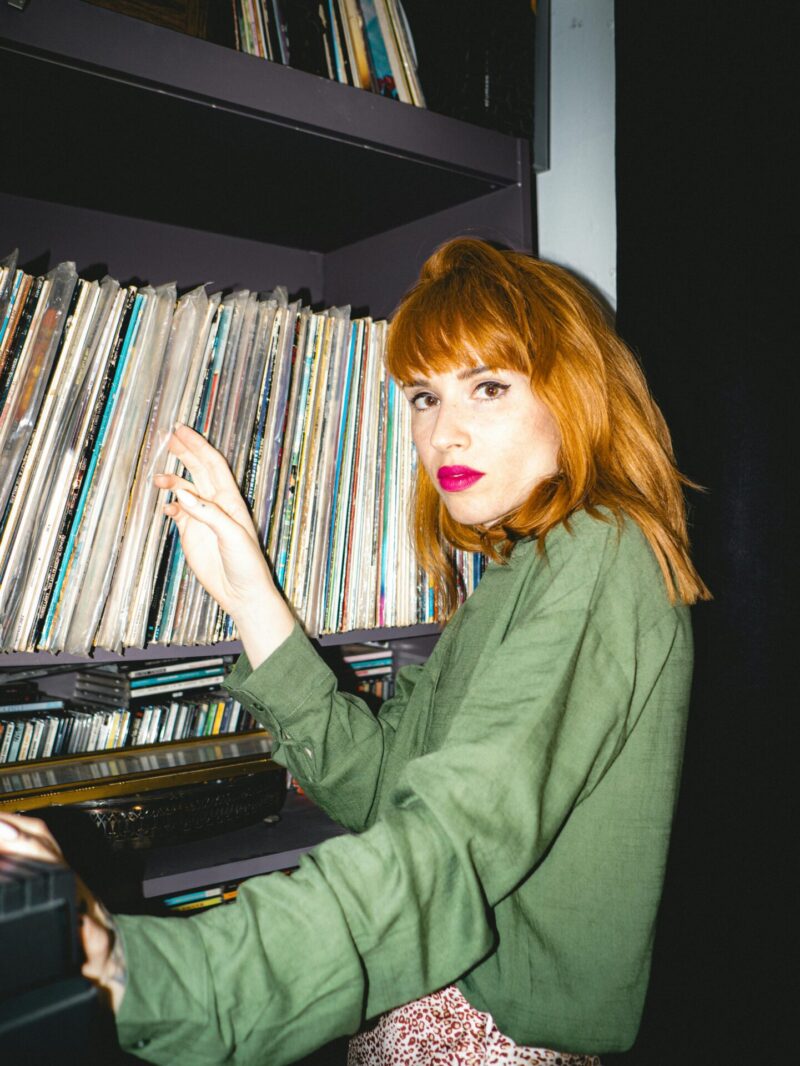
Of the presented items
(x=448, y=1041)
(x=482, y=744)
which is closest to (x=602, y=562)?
(x=482, y=744)

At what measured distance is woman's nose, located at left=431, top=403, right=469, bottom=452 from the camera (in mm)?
837

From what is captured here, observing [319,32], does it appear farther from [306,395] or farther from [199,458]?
[199,458]

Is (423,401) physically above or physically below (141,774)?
above

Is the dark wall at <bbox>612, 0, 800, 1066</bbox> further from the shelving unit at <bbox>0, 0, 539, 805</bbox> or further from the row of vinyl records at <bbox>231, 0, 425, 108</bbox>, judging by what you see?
the row of vinyl records at <bbox>231, 0, 425, 108</bbox>

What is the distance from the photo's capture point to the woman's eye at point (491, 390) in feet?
2.76

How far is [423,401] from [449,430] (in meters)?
0.14

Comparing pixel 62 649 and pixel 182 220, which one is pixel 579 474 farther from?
pixel 182 220

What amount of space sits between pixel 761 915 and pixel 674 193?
98 cm

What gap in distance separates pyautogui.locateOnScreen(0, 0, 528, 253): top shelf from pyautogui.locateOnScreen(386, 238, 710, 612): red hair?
0.66 ft

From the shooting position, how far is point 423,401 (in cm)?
97

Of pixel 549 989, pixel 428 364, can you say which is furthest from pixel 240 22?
pixel 549 989

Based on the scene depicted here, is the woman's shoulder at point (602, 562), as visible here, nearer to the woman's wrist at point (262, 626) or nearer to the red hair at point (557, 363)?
the red hair at point (557, 363)

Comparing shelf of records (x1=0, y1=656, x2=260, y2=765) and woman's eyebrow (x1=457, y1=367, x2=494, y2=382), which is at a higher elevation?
woman's eyebrow (x1=457, y1=367, x2=494, y2=382)

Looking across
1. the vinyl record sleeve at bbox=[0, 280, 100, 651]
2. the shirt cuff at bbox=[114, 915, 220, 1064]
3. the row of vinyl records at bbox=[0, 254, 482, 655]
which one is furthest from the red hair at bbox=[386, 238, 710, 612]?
the shirt cuff at bbox=[114, 915, 220, 1064]
